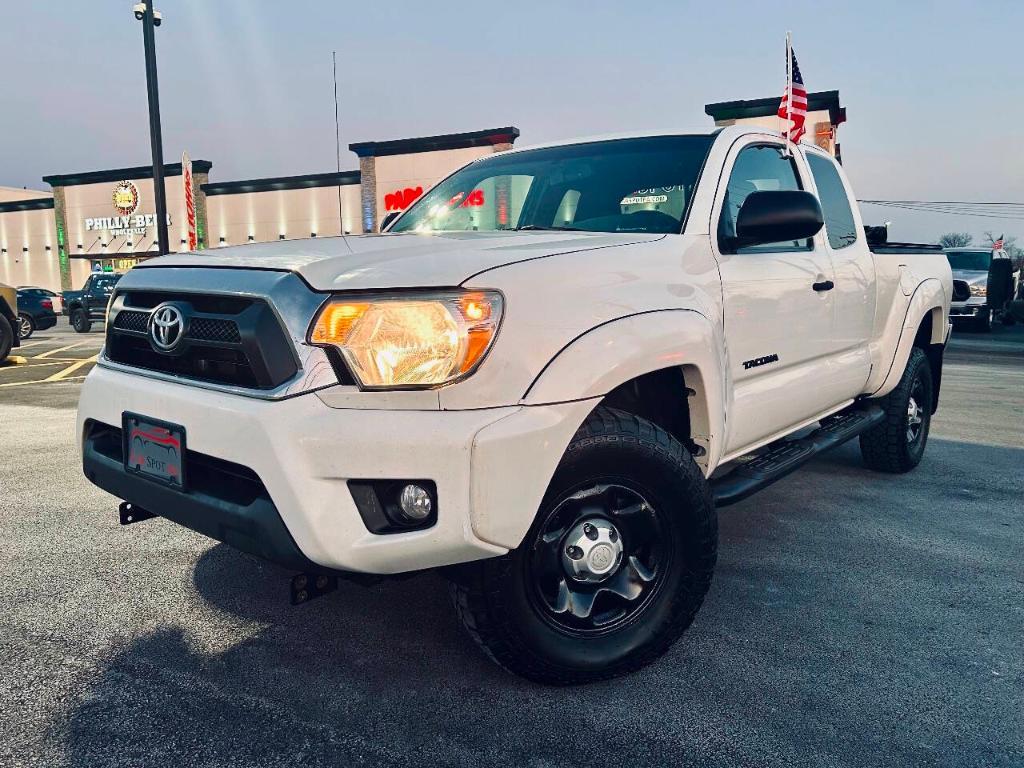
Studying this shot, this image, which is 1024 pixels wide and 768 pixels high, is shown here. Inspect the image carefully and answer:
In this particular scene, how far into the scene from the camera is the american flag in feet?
34.2

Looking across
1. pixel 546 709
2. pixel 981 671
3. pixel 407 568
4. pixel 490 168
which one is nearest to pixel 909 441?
pixel 981 671

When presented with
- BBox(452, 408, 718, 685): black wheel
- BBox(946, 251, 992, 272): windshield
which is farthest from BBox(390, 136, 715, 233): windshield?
BBox(946, 251, 992, 272): windshield

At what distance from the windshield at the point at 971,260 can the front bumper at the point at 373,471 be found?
19777 millimetres

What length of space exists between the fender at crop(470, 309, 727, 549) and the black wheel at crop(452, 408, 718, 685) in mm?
127

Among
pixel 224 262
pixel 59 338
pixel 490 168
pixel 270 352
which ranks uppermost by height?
pixel 490 168

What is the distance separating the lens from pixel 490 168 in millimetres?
3936

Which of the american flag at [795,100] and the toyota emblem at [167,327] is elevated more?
the american flag at [795,100]

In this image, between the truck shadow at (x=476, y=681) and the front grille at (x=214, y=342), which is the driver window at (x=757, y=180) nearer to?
the truck shadow at (x=476, y=681)

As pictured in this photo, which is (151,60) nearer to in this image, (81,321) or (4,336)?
(4,336)

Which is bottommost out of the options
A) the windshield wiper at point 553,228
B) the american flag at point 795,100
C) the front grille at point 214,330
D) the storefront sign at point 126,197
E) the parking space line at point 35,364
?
the parking space line at point 35,364

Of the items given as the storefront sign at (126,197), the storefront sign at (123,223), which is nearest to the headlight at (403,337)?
the storefront sign at (123,223)

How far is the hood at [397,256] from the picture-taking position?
2098mm

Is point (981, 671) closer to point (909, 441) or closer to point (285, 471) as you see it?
point (285, 471)

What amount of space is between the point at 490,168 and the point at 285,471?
7.69 ft
